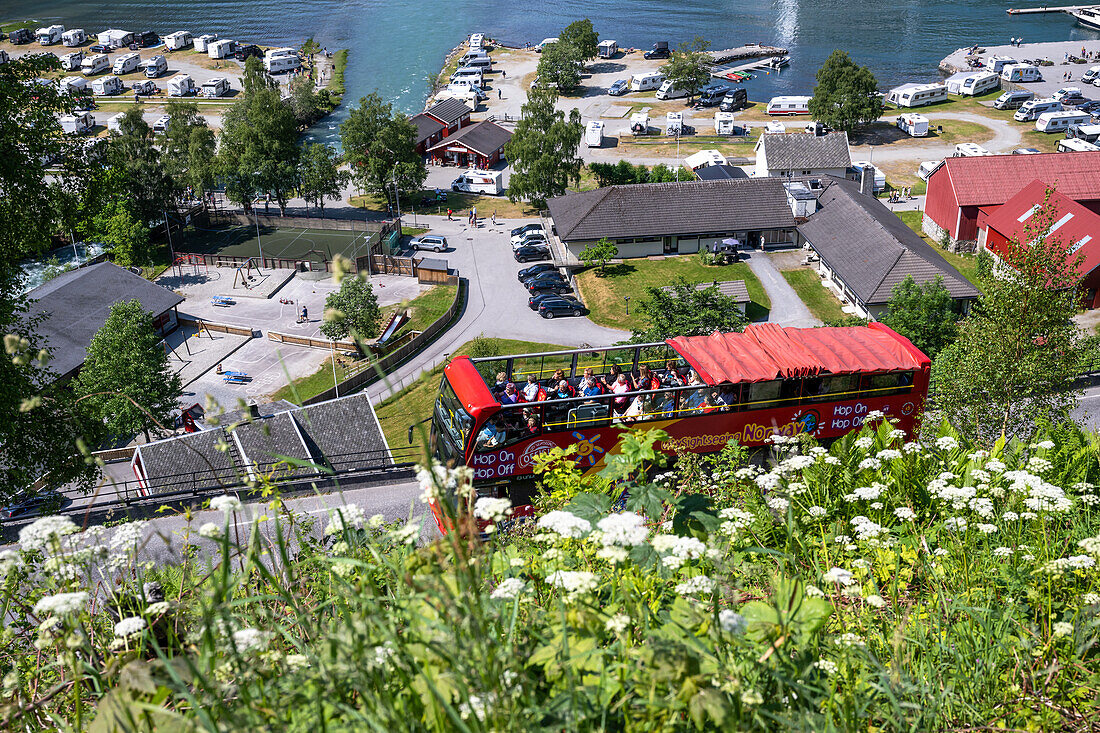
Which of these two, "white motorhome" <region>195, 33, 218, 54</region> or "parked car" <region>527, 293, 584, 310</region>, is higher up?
"white motorhome" <region>195, 33, 218, 54</region>

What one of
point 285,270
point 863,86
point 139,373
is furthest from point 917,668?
point 863,86

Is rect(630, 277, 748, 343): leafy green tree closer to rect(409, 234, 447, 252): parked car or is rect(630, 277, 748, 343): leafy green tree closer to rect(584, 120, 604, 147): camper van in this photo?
rect(409, 234, 447, 252): parked car

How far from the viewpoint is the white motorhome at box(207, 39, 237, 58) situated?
11694 cm

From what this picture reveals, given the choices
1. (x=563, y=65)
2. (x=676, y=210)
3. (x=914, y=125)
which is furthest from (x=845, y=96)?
(x=563, y=65)

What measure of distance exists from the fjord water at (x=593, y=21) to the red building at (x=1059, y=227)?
177ft

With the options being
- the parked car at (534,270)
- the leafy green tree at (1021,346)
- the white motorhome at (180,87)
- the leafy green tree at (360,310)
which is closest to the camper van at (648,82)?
the parked car at (534,270)

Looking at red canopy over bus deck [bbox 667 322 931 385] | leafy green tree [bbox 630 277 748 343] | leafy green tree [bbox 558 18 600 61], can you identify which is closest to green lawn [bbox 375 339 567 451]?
leafy green tree [bbox 630 277 748 343]

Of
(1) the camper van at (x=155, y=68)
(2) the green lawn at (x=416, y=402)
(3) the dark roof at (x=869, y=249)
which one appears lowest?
(2) the green lawn at (x=416, y=402)

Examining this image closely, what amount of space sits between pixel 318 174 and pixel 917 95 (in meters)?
64.2

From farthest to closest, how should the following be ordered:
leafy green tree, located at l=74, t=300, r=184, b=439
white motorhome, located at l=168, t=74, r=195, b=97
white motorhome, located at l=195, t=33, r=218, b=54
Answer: white motorhome, located at l=195, t=33, r=218, b=54 → white motorhome, located at l=168, t=74, r=195, b=97 → leafy green tree, located at l=74, t=300, r=184, b=439

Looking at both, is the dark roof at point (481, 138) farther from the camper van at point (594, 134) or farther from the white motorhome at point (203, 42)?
the white motorhome at point (203, 42)

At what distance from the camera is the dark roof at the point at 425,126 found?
267 feet

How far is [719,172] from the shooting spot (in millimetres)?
68312

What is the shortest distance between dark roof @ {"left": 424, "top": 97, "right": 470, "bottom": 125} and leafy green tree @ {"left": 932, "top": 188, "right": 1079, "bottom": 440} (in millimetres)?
71757
